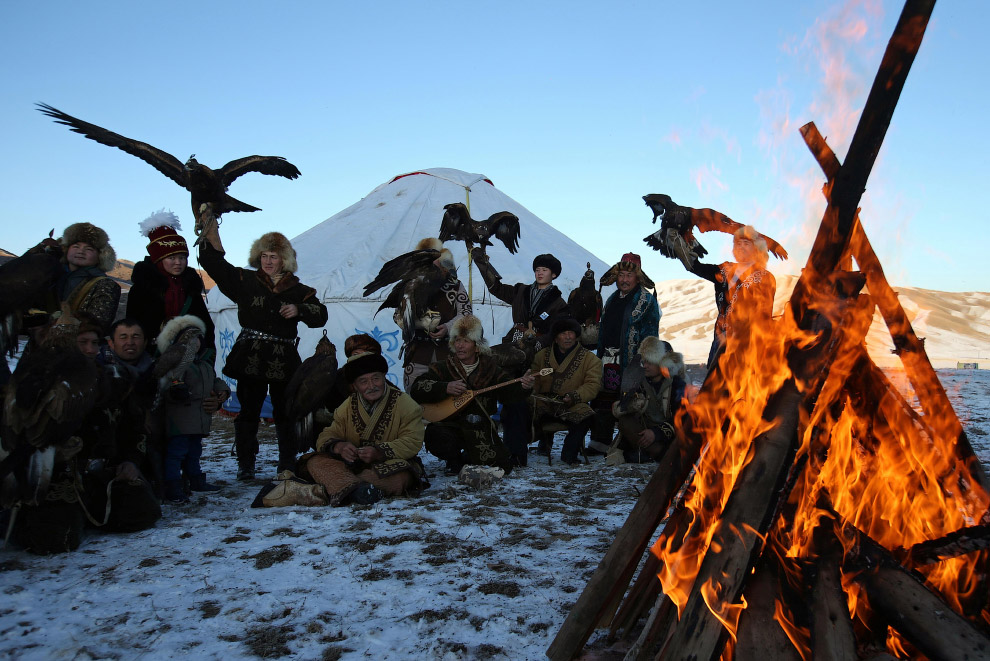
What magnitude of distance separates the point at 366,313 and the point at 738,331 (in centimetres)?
837

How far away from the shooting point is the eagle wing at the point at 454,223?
7.40 meters

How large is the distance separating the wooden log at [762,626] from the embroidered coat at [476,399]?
11.0ft

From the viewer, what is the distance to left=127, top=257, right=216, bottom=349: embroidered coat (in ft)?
14.7

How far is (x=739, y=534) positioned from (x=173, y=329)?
3825mm

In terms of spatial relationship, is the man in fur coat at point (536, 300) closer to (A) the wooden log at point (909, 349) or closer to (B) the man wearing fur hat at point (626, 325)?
(B) the man wearing fur hat at point (626, 325)

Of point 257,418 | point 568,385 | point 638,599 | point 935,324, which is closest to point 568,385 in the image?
point 568,385

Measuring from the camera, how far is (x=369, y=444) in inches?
176

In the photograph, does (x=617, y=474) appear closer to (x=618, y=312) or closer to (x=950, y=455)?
(x=618, y=312)

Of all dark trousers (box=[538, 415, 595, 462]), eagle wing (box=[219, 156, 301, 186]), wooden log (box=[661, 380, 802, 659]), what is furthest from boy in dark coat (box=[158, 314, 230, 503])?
wooden log (box=[661, 380, 802, 659])

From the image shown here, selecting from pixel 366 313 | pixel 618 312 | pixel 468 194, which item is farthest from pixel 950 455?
pixel 468 194

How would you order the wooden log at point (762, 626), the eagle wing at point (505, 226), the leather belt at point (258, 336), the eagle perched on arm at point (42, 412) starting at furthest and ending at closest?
the eagle wing at point (505, 226), the leather belt at point (258, 336), the eagle perched on arm at point (42, 412), the wooden log at point (762, 626)

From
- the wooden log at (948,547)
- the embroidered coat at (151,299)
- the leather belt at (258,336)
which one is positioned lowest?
the wooden log at (948,547)

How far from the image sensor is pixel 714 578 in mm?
1760

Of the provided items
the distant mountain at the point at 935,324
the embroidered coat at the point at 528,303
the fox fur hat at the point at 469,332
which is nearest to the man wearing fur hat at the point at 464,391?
the fox fur hat at the point at 469,332
